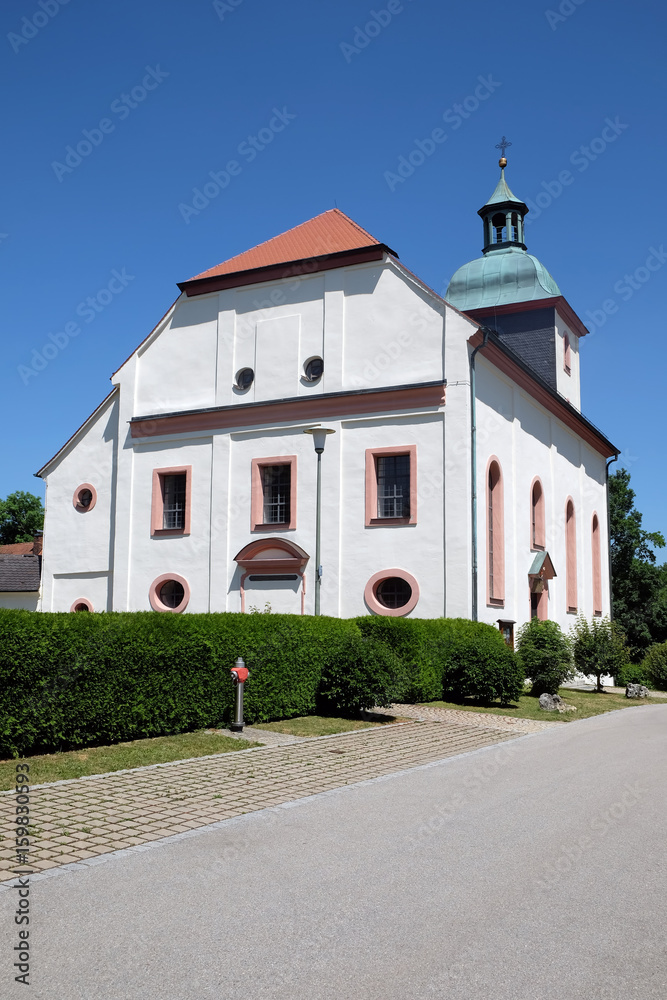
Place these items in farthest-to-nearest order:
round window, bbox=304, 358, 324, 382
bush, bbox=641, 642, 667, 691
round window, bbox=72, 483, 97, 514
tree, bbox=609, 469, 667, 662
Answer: tree, bbox=609, 469, 667, 662, round window, bbox=72, 483, 97, 514, bush, bbox=641, 642, 667, 691, round window, bbox=304, 358, 324, 382

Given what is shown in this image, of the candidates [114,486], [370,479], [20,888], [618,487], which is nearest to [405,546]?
[370,479]

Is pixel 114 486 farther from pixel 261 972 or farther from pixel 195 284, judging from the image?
pixel 261 972

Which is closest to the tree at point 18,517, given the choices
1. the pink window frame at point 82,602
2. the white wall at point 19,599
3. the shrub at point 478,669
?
the white wall at point 19,599

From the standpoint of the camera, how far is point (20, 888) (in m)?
5.61

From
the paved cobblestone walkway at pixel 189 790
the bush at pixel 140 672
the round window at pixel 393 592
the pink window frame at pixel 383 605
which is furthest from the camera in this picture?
the round window at pixel 393 592

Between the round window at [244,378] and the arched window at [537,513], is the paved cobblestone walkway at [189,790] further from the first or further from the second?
the arched window at [537,513]

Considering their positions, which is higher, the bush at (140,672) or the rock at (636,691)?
the bush at (140,672)

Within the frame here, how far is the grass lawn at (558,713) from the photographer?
728 inches

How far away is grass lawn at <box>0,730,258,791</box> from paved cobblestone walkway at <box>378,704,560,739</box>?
15.9 ft

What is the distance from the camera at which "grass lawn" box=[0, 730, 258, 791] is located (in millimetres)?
9758

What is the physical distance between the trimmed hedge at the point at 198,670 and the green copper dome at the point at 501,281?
64.1ft

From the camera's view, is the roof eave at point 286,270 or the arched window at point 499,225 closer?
the roof eave at point 286,270

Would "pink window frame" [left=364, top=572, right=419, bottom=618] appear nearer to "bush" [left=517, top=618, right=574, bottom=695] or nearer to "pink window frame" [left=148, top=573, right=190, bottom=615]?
"bush" [left=517, top=618, right=574, bottom=695]

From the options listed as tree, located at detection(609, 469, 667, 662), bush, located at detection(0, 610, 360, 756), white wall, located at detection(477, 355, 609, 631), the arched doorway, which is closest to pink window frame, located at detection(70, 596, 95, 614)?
the arched doorway
